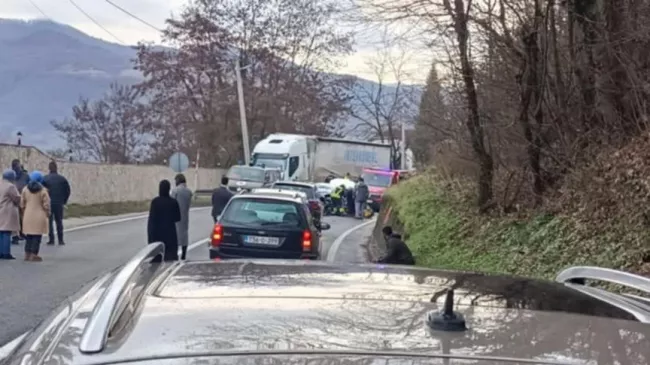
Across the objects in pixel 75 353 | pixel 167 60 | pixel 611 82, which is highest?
pixel 167 60

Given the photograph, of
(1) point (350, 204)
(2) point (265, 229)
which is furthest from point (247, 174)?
(2) point (265, 229)

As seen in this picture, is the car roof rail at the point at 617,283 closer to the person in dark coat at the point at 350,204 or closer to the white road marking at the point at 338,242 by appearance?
the white road marking at the point at 338,242

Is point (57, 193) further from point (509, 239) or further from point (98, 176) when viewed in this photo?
point (98, 176)

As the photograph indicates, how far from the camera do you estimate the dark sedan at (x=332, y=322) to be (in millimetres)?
2074

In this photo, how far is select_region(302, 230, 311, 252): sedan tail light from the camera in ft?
49.9

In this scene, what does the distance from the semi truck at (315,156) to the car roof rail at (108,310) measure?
43.5 m

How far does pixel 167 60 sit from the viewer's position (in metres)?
63.8

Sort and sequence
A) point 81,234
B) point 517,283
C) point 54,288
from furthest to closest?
1. point 81,234
2. point 54,288
3. point 517,283

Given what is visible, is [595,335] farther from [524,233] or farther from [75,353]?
[524,233]

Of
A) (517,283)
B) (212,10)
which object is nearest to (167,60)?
(212,10)

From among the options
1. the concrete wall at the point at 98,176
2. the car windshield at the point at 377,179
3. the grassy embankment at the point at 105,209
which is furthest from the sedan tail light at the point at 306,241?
the car windshield at the point at 377,179

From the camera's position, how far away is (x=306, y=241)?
50.1 ft

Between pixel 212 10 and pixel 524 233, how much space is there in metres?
47.9

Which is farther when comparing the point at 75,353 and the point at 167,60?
the point at 167,60
